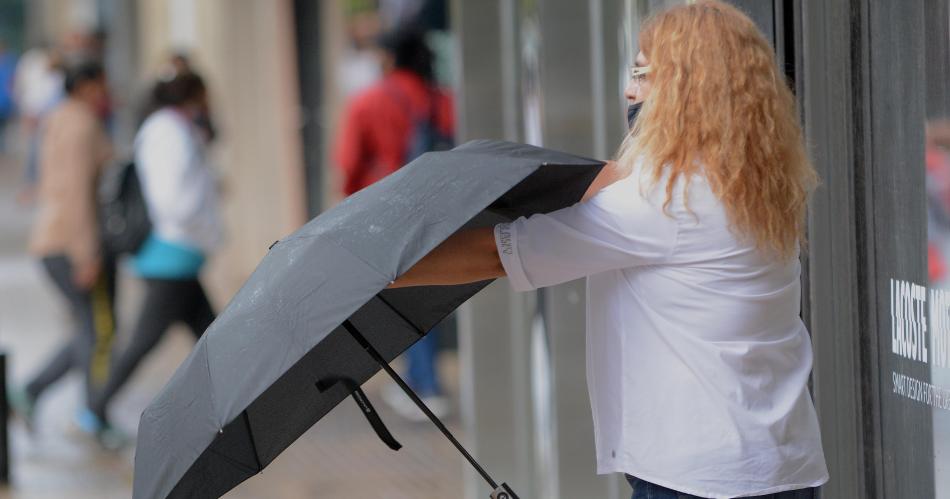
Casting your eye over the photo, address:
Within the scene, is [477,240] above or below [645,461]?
above

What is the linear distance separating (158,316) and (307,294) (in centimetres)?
532

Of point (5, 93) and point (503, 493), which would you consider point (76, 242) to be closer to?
point (503, 493)

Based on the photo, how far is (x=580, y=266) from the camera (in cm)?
279

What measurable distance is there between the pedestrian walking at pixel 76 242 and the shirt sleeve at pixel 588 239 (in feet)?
18.8

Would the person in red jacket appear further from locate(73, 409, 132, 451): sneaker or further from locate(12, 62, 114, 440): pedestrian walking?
locate(73, 409, 132, 451): sneaker

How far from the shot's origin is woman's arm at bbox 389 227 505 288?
110 inches

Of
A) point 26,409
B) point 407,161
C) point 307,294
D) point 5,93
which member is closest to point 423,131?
point 407,161

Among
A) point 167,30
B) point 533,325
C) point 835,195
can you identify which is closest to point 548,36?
point 533,325

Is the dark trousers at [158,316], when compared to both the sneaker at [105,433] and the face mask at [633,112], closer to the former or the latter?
the sneaker at [105,433]

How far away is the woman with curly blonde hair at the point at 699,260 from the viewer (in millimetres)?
→ 2762

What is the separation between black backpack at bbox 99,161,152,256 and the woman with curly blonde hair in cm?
519

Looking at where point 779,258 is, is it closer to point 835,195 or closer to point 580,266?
point 580,266

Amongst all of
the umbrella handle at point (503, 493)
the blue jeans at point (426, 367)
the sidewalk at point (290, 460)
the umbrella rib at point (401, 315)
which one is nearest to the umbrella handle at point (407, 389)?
the umbrella handle at point (503, 493)

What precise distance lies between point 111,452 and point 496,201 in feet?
18.6
